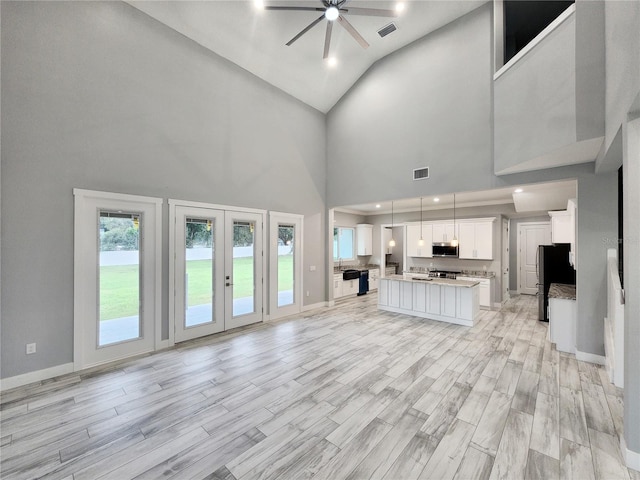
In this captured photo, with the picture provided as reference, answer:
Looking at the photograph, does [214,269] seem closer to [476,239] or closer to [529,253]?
[476,239]

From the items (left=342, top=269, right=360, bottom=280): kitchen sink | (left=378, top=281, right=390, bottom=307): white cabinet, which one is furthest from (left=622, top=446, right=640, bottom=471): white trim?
(left=342, top=269, right=360, bottom=280): kitchen sink

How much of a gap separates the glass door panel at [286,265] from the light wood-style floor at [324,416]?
1.86m

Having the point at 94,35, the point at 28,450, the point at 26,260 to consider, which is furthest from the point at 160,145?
the point at 28,450

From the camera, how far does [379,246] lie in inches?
360

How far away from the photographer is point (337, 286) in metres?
7.53

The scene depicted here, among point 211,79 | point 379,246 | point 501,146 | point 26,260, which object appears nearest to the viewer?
point 26,260

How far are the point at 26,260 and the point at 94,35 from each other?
3096 millimetres

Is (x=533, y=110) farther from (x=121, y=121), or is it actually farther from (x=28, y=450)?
(x=28, y=450)

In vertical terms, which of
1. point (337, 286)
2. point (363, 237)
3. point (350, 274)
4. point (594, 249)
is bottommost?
point (337, 286)

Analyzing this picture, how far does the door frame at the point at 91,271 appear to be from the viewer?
132 inches

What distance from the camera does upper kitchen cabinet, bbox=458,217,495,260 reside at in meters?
6.73

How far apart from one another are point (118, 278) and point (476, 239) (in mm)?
7839

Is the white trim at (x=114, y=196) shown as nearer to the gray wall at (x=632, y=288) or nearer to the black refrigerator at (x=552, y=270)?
the gray wall at (x=632, y=288)

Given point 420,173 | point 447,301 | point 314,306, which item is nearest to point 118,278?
point 314,306
